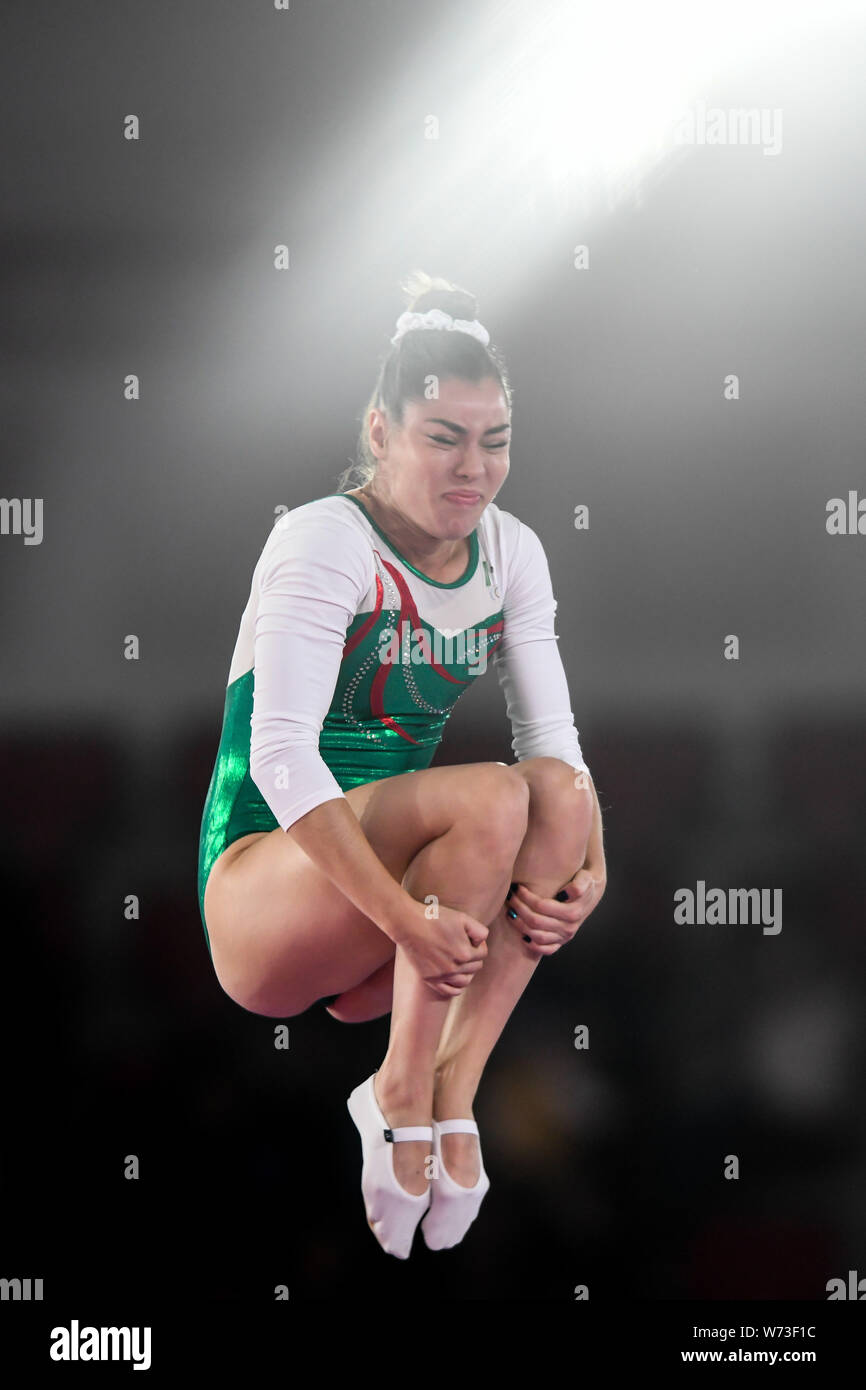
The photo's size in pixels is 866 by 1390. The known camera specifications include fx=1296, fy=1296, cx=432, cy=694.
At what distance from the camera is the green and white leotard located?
5.36 feet

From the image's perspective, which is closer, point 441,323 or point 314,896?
point 314,896

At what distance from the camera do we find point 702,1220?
193 centimetres

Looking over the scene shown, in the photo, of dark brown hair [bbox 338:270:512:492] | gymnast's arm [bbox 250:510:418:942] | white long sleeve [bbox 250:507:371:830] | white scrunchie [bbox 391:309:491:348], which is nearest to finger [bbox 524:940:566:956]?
gymnast's arm [bbox 250:510:418:942]

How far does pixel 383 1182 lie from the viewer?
5.80 ft

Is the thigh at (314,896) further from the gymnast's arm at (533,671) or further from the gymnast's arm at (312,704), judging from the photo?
the gymnast's arm at (533,671)

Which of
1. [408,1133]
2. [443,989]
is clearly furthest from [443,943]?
[408,1133]

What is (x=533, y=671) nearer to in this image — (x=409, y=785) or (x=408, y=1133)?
(x=409, y=785)

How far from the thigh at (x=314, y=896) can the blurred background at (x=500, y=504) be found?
0.41 ft

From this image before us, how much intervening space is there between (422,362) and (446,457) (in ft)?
0.48

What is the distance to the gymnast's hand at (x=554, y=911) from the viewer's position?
1.71 meters

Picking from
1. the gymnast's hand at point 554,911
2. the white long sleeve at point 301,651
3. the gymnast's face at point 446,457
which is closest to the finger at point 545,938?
the gymnast's hand at point 554,911

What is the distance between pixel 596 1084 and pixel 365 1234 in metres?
0.40

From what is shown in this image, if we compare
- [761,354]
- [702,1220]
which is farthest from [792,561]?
[702,1220]

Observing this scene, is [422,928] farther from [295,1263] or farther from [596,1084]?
[295,1263]
